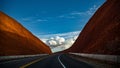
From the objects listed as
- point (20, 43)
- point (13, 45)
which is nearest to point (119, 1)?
point (13, 45)

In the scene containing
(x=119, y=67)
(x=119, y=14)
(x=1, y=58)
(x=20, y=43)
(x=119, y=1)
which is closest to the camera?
(x=119, y=67)

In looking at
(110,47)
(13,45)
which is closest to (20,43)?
(13,45)

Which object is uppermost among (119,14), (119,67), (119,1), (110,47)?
(119,1)

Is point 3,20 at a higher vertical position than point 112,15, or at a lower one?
higher

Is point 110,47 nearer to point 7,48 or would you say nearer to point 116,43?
point 116,43

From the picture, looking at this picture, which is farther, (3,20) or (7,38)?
(3,20)

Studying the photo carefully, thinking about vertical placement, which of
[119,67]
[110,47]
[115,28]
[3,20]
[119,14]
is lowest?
[119,67]

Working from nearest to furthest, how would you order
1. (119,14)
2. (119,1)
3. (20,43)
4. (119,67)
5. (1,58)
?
1. (119,67)
2. (1,58)
3. (119,14)
4. (119,1)
5. (20,43)

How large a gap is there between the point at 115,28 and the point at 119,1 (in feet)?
51.6

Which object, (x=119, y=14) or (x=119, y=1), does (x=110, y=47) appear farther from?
(x=119, y=1)

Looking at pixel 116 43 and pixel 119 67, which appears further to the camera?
pixel 116 43

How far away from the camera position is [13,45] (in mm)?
94438

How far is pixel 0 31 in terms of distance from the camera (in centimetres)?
9438

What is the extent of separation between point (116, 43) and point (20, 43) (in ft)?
230
